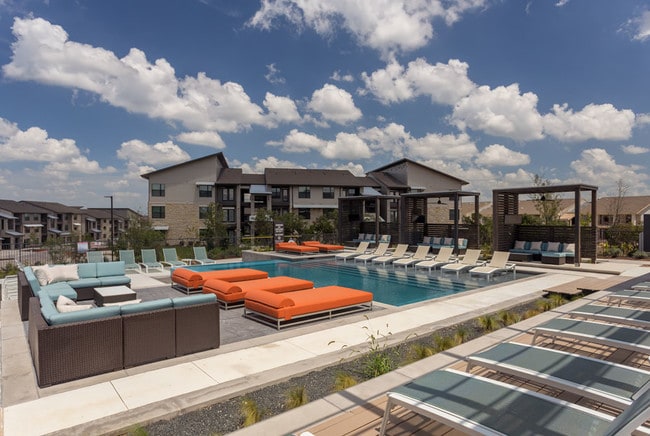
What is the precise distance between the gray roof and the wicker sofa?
37.0m

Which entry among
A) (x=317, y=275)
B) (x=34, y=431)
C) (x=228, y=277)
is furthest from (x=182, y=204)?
(x=34, y=431)

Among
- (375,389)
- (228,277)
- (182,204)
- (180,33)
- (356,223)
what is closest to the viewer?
(375,389)

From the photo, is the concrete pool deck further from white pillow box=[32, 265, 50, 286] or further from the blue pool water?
the blue pool water

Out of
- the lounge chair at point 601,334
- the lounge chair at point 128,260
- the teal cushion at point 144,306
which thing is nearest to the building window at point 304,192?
the lounge chair at point 128,260

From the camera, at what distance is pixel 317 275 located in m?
16.0

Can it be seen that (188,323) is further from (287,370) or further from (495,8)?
(495,8)

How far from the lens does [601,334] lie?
4871mm

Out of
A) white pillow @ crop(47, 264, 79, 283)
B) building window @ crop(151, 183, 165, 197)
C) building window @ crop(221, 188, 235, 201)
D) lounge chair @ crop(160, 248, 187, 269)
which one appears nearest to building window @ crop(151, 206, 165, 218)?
building window @ crop(151, 183, 165, 197)

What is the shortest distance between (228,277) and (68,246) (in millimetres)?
10489

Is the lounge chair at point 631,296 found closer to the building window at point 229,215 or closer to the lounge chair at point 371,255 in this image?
the lounge chair at point 371,255

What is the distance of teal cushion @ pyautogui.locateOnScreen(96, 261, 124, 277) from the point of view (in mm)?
11250

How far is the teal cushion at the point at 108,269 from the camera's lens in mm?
11250

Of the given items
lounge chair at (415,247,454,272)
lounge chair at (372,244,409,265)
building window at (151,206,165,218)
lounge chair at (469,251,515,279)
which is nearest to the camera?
lounge chair at (469,251,515,279)

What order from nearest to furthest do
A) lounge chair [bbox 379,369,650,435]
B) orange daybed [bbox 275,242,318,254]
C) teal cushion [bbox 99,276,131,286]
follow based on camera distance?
lounge chair [bbox 379,369,650,435] < teal cushion [bbox 99,276,131,286] < orange daybed [bbox 275,242,318,254]
